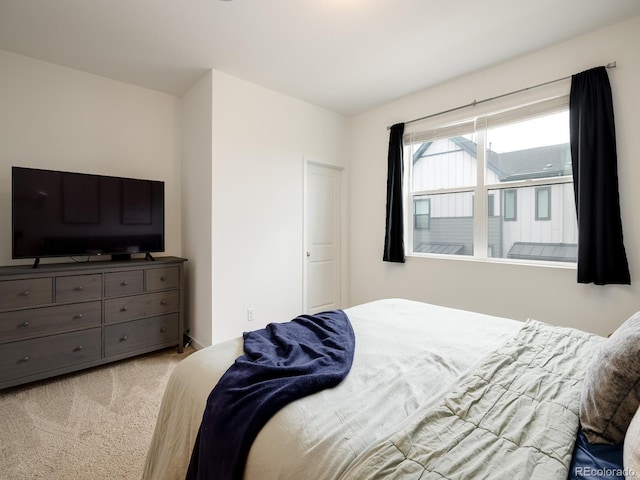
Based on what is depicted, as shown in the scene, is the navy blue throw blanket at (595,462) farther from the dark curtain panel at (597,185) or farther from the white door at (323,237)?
the white door at (323,237)

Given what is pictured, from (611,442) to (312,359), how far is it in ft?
3.02

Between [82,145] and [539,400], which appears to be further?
[82,145]

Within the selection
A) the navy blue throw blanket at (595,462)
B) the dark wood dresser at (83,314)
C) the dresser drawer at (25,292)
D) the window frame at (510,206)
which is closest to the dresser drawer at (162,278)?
the dark wood dresser at (83,314)

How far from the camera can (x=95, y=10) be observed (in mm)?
2148

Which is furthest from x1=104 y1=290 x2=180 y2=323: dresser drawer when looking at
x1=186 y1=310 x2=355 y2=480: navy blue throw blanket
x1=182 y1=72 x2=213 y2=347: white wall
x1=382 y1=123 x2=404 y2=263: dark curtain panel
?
x1=382 y1=123 x2=404 y2=263: dark curtain panel

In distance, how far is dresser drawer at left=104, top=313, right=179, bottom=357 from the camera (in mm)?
2690

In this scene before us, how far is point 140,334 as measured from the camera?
2.85m

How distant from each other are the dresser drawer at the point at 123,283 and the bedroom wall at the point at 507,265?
2534mm

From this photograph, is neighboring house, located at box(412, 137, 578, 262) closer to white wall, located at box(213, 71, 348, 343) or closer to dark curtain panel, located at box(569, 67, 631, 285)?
dark curtain panel, located at box(569, 67, 631, 285)

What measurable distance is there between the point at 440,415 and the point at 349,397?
0.28 m

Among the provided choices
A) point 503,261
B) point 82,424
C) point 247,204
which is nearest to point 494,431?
point 82,424

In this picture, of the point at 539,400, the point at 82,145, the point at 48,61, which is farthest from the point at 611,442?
the point at 48,61

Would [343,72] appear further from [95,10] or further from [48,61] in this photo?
[48,61]

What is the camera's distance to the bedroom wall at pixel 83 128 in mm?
2660
